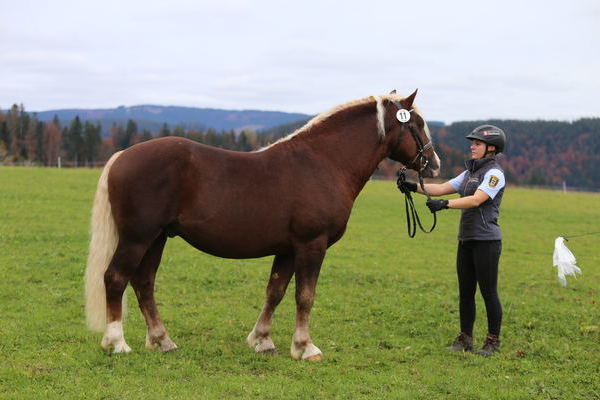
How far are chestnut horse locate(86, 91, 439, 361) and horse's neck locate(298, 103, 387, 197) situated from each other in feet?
0.04

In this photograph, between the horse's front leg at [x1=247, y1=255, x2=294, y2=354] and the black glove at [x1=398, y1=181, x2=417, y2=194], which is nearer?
the horse's front leg at [x1=247, y1=255, x2=294, y2=354]

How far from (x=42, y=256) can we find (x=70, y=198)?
12597 mm

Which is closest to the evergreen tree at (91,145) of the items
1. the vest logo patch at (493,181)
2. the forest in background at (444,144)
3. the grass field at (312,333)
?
the forest in background at (444,144)

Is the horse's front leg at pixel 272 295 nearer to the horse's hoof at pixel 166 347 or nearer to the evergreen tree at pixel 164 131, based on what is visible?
the horse's hoof at pixel 166 347

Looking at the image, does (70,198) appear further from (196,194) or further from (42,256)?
(196,194)

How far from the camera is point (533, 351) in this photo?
614cm

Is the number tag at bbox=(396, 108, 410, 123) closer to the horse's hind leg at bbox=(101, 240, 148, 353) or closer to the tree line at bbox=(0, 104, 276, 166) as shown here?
the horse's hind leg at bbox=(101, 240, 148, 353)

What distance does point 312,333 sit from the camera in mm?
6680

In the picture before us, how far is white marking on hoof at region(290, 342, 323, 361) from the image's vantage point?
5.61 metres

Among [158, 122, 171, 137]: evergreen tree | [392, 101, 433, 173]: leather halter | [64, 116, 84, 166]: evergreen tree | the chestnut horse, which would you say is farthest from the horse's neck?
[64, 116, 84, 166]: evergreen tree

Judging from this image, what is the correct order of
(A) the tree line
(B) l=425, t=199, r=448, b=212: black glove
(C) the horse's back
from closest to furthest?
(C) the horse's back
(B) l=425, t=199, r=448, b=212: black glove
(A) the tree line

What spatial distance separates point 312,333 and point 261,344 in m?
0.96

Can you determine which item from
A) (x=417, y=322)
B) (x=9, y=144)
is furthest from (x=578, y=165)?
(x=417, y=322)

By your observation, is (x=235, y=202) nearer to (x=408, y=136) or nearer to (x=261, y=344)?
(x=261, y=344)
